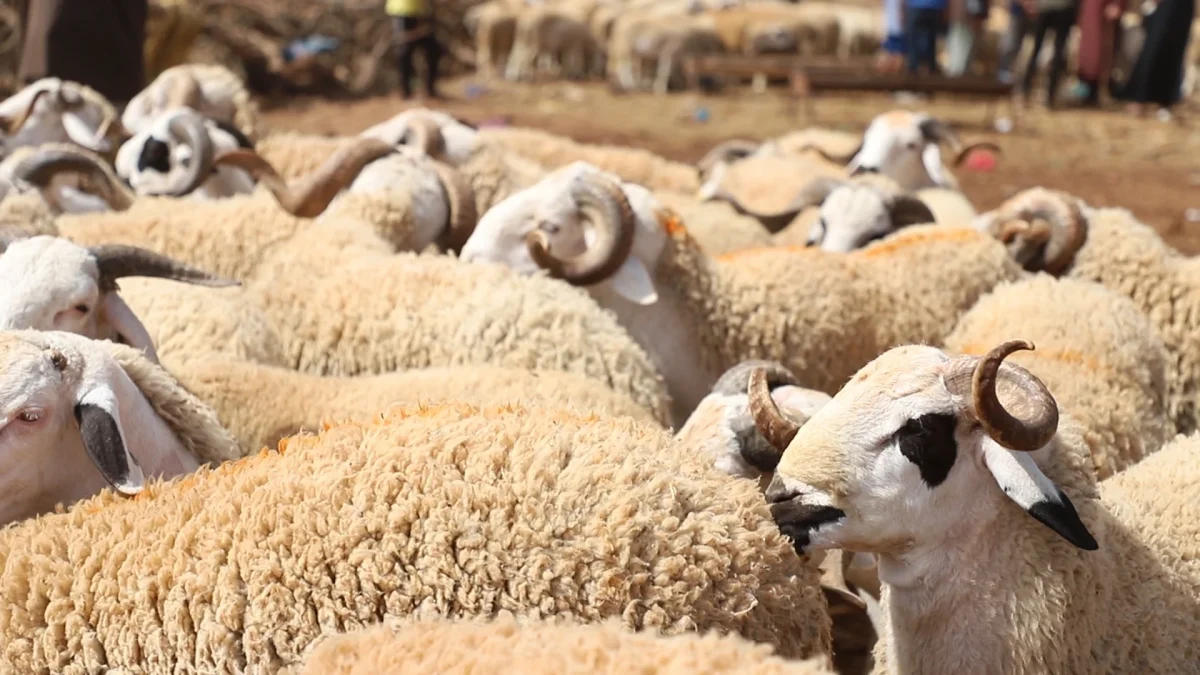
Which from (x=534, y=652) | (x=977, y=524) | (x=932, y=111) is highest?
(x=534, y=652)

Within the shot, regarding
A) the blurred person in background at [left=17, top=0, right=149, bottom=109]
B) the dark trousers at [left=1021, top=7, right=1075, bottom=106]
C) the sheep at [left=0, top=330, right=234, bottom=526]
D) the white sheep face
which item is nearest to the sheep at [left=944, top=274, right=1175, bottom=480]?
the white sheep face

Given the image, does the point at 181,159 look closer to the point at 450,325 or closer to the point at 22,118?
the point at 22,118

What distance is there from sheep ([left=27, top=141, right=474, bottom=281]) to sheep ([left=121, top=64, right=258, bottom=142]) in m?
1.82

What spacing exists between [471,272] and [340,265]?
579 mm

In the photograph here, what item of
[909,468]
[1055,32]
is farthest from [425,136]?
[1055,32]

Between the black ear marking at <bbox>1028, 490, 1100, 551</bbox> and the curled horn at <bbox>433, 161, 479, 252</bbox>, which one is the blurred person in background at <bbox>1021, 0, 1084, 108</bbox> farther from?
the black ear marking at <bbox>1028, 490, 1100, 551</bbox>

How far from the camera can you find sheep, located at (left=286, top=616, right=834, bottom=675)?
2.06 meters

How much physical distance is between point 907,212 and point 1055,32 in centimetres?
1210

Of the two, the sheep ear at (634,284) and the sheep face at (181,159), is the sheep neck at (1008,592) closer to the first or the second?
the sheep ear at (634,284)

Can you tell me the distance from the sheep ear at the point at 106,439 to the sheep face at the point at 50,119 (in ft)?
15.5

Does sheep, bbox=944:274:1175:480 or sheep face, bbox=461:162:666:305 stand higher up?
sheep face, bbox=461:162:666:305

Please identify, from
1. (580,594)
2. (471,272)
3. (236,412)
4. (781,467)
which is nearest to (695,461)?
(781,467)

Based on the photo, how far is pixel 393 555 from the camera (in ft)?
8.16

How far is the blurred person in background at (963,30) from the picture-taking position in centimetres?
1727
